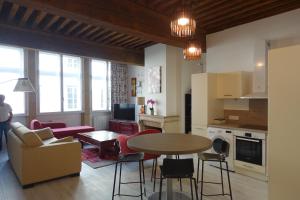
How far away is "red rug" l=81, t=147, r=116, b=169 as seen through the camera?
4.32 meters

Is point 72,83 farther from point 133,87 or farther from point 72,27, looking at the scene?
point 72,27

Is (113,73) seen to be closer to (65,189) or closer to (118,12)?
(118,12)

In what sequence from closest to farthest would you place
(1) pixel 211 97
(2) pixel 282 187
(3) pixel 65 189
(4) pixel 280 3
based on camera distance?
1. (2) pixel 282 187
2. (3) pixel 65 189
3. (4) pixel 280 3
4. (1) pixel 211 97

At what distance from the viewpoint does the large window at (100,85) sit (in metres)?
7.76

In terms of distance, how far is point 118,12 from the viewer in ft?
10.9

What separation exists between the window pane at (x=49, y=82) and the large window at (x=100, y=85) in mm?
1263

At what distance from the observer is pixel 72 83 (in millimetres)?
7270

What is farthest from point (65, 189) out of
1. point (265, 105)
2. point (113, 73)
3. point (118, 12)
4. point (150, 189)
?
point (113, 73)

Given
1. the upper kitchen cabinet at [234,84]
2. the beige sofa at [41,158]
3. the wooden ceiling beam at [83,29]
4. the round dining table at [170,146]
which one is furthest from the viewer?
the wooden ceiling beam at [83,29]

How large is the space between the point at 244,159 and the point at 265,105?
1168 mm

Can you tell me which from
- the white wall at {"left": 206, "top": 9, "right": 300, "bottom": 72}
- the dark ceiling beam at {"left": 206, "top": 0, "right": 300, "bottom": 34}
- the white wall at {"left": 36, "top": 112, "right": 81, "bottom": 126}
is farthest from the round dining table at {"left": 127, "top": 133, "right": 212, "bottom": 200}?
the white wall at {"left": 36, "top": 112, "right": 81, "bottom": 126}

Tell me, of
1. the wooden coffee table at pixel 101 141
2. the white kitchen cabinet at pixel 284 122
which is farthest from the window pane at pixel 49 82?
the white kitchen cabinet at pixel 284 122

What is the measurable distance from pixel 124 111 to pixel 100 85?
1.45 meters

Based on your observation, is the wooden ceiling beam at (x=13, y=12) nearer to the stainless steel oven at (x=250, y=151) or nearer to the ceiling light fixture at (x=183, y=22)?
the ceiling light fixture at (x=183, y=22)
